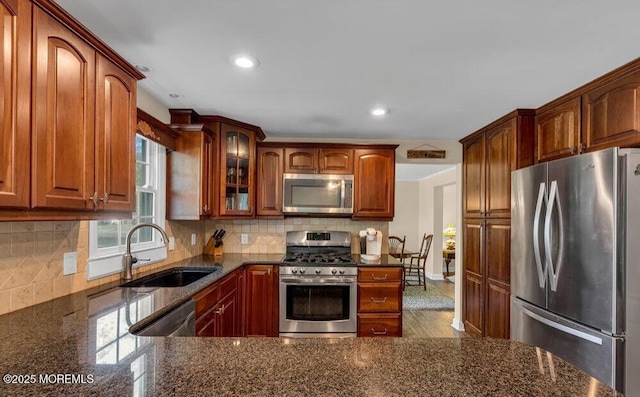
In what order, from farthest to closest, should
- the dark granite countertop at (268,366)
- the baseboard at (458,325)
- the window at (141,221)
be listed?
the baseboard at (458,325) → the window at (141,221) → the dark granite countertop at (268,366)

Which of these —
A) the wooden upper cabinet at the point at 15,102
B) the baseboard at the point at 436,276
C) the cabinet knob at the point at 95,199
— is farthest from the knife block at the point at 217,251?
the baseboard at the point at 436,276

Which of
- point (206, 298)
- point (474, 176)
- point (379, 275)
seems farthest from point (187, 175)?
point (474, 176)

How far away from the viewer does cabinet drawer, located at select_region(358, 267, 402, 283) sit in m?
3.22

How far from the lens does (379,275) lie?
3232 mm

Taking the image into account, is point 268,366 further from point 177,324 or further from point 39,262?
point 39,262

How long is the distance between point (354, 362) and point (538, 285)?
6.77 feet

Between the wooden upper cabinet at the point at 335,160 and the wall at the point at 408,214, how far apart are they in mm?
4601

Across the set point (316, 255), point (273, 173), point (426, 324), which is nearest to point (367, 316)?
point (316, 255)

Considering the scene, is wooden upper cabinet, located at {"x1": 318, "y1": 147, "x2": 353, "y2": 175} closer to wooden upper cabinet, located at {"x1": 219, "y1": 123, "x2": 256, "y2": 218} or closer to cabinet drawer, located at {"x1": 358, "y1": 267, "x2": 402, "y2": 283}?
wooden upper cabinet, located at {"x1": 219, "y1": 123, "x2": 256, "y2": 218}

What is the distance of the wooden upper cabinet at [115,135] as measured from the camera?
1499mm

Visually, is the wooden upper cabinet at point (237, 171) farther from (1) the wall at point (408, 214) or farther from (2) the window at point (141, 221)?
(1) the wall at point (408, 214)

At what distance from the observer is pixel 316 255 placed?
3.73 metres

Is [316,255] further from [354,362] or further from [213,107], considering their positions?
[354,362]

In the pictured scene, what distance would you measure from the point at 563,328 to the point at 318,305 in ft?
6.46
